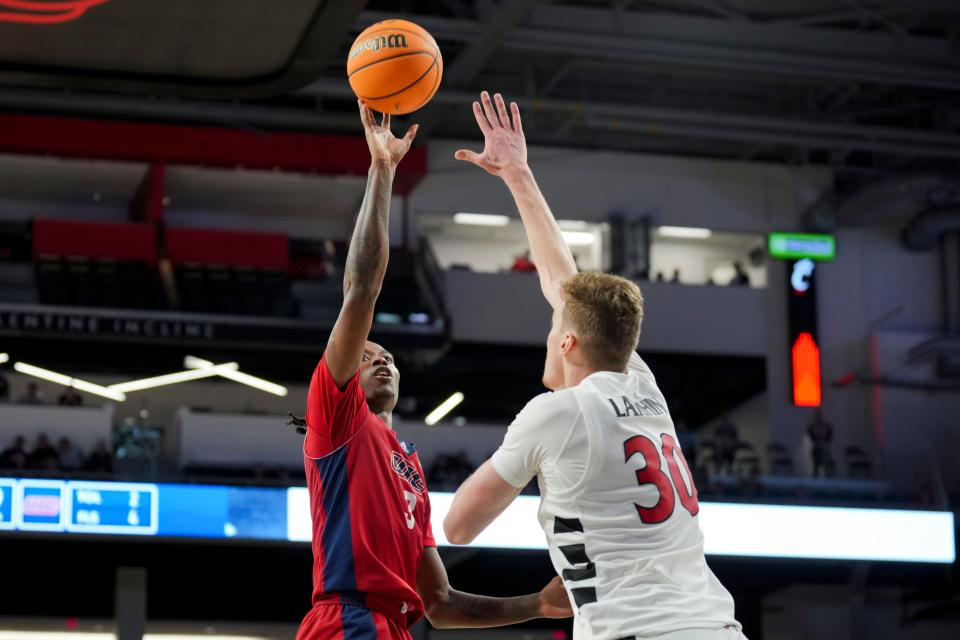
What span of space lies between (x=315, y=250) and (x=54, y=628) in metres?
8.30

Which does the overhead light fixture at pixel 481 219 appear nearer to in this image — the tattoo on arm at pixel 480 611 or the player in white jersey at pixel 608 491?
the tattoo on arm at pixel 480 611

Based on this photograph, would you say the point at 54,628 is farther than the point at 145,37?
Yes

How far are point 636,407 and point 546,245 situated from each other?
92 centimetres

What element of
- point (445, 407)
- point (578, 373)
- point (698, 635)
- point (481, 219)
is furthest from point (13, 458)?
point (698, 635)

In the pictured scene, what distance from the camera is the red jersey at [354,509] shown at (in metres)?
4.15

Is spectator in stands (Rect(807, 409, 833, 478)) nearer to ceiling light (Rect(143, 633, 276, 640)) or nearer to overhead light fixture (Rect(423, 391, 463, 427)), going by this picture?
overhead light fixture (Rect(423, 391, 463, 427))

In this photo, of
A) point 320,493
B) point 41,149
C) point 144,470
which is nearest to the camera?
point 320,493

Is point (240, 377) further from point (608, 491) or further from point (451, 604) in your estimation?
point (608, 491)

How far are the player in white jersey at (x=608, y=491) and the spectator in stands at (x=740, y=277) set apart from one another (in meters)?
20.9

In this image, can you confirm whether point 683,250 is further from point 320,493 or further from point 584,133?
point 320,493

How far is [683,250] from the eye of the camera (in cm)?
2573

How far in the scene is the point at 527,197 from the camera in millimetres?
4359

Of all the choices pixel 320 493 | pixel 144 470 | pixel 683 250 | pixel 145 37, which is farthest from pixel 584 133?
pixel 320 493

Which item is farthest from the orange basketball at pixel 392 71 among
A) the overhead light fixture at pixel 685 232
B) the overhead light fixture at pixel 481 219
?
the overhead light fixture at pixel 685 232
